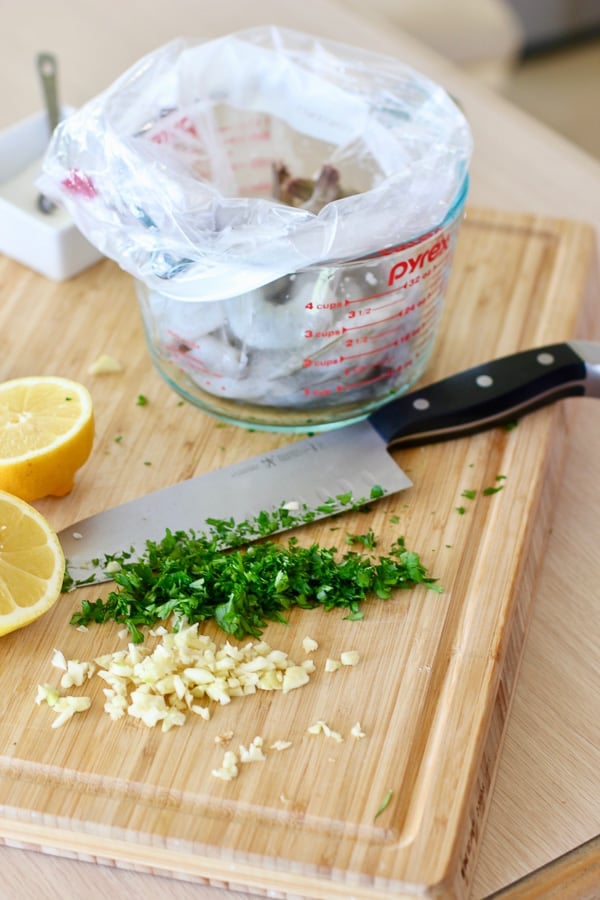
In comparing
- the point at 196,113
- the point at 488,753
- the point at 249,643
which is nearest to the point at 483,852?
the point at 488,753

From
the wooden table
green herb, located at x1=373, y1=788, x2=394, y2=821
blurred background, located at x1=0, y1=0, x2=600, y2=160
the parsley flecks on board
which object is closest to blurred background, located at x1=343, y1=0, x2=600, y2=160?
blurred background, located at x1=0, y1=0, x2=600, y2=160

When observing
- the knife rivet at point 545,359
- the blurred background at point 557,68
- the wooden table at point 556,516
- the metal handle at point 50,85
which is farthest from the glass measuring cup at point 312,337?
the blurred background at point 557,68

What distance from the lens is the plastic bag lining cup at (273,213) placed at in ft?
3.12

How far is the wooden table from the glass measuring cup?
23 cm

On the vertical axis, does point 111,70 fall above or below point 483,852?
above

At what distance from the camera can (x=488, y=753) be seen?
86 cm

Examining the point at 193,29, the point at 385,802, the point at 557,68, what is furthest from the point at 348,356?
the point at 557,68

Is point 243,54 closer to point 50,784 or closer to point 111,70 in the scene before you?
point 111,70

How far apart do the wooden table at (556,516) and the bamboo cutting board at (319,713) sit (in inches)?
0.8

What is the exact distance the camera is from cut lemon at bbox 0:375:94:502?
37.9 inches

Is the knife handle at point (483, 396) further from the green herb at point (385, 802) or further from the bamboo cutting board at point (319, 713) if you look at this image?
the green herb at point (385, 802)

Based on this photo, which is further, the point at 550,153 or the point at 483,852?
the point at 550,153

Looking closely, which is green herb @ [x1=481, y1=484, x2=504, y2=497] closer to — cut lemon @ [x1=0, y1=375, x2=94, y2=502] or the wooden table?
the wooden table

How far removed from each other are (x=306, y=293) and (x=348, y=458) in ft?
0.55
